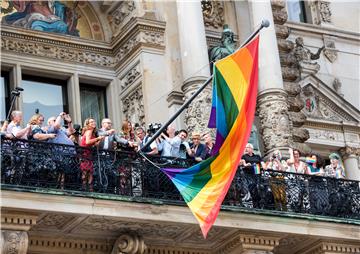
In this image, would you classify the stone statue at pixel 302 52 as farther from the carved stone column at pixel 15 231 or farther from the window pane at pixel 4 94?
the carved stone column at pixel 15 231

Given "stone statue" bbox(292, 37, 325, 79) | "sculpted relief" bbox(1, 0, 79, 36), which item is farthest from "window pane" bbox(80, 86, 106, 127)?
"stone statue" bbox(292, 37, 325, 79)

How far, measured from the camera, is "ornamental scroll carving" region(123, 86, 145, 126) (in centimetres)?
2222

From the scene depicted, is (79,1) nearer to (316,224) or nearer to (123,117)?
(123,117)

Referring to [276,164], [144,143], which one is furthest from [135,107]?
[144,143]

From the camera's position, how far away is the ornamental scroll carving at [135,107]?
72.9 feet

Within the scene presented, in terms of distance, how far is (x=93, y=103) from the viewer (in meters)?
23.7

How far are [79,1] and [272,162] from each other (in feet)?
22.4

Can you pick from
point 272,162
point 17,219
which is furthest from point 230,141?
point 17,219

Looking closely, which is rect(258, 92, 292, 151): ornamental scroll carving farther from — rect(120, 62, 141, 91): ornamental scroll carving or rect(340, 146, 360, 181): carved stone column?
rect(340, 146, 360, 181): carved stone column

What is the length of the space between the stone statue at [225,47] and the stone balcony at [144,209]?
4.18m

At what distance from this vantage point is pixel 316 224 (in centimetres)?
1889

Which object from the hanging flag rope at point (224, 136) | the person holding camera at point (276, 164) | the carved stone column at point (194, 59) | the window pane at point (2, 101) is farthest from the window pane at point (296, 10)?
the hanging flag rope at point (224, 136)

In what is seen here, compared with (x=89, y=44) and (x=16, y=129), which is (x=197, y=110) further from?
(x=16, y=129)

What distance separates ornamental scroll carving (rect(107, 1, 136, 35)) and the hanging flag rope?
17.6 ft
